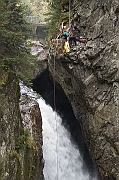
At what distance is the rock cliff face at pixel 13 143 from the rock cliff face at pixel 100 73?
12.6 ft

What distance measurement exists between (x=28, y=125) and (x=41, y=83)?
1227 centimetres

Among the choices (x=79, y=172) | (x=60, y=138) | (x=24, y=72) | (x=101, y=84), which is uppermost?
(x=24, y=72)

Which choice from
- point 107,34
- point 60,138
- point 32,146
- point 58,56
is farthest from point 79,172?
point 107,34

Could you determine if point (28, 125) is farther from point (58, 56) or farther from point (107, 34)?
point (107, 34)

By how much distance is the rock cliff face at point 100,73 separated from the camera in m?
11.5

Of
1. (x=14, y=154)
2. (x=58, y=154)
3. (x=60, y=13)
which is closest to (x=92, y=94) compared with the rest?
(x=58, y=154)

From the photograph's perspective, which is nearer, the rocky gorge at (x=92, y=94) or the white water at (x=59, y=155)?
the rocky gorge at (x=92, y=94)

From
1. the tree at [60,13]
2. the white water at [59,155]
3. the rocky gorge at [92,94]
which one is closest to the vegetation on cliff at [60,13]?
the tree at [60,13]

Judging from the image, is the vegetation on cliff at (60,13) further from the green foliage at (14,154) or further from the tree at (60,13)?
the green foliage at (14,154)

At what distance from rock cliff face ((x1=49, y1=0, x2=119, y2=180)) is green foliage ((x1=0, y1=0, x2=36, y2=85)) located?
3421mm

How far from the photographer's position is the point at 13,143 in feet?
29.2

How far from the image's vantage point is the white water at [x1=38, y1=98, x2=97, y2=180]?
14375mm

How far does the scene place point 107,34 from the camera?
11641 mm

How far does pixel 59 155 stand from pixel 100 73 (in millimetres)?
7154
